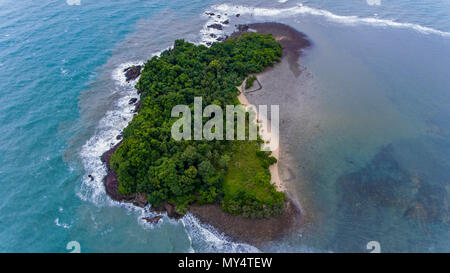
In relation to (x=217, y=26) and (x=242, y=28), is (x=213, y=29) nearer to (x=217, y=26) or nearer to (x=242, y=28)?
(x=217, y=26)

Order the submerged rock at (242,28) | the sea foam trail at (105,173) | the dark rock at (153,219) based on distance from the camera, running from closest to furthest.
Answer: the sea foam trail at (105,173), the dark rock at (153,219), the submerged rock at (242,28)

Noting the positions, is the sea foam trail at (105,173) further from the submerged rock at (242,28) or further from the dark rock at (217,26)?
the submerged rock at (242,28)

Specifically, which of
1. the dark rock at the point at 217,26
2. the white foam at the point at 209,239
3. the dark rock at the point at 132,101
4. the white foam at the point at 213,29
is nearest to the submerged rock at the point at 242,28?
the white foam at the point at 213,29

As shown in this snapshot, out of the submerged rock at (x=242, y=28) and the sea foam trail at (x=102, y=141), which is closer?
the sea foam trail at (x=102, y=141)

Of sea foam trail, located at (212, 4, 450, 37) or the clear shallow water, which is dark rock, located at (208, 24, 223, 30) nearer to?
the clear shallow water

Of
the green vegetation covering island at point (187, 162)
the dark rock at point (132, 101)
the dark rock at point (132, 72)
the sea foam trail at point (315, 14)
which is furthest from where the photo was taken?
the sea foam trail at point (315, 14)

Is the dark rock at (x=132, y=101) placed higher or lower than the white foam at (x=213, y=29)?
lower
